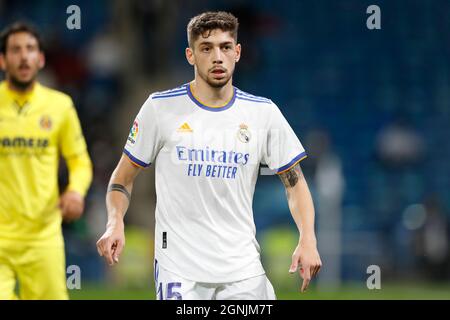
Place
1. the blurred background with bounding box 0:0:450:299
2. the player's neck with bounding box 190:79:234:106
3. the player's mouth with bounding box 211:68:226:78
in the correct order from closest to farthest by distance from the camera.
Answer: the player's mouth with bounding box 211:68:226:78 < the player's neck with bounding box 190:79:234:106 < the blurred background with bounding box 0:0:450:299

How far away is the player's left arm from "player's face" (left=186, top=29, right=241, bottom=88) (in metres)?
0.71

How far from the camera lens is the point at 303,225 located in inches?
252

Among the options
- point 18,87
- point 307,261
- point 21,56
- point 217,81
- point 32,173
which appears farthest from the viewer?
point 18,87

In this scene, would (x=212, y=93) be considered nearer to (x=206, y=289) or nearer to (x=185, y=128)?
(x=185, y=128)

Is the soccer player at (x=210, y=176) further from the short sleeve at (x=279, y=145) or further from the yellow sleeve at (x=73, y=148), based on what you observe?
the yellow sleeve at (x=73, y=148)

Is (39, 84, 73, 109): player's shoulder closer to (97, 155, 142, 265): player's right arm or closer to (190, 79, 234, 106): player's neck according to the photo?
(97, 155, 142, 265): player's right arm

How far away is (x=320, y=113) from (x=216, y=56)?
13698 millimetres

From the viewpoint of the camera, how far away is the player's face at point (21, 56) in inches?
320

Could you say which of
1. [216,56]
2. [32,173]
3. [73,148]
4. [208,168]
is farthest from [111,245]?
[73,148]

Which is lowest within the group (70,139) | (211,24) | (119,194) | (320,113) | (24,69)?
(119,194)

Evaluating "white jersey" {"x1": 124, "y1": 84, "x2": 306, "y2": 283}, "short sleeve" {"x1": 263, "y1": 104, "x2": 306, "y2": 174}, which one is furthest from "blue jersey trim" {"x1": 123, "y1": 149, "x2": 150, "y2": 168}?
"short sleeve" {"x1": 263, "y1": 104, "x2": 306, "y2": 174}

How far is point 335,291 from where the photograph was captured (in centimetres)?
1521

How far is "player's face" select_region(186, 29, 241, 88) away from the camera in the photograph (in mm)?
6410

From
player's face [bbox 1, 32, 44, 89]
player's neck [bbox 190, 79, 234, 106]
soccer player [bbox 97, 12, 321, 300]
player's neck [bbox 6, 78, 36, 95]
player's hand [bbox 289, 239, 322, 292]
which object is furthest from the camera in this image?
player's neck [bbox 6, 78, 36, 95]
